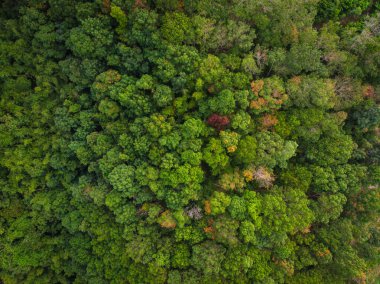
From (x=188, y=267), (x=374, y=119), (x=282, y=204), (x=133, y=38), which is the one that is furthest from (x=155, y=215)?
(x=374, y=119)

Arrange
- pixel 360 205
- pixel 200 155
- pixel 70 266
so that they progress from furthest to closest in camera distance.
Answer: pixel 70 266, pixel 360 205, pixel 200 155

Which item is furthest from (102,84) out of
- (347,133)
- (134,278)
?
(347,133)

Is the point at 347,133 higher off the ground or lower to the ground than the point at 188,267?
higher

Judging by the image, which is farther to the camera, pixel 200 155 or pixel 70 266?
pixel 70 266

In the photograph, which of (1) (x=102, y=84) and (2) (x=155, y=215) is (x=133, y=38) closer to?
(1) (x=102, y=84)

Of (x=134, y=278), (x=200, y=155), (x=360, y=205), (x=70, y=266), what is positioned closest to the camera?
(x=200, y=155)

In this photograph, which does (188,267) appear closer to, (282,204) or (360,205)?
(282,204)

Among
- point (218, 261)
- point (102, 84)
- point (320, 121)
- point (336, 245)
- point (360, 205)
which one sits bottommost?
point (218, 261)
